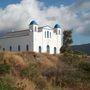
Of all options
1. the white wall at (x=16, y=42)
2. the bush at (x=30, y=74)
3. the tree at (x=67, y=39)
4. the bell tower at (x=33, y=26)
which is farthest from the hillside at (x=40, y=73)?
the white wall at (x=16, y=42)

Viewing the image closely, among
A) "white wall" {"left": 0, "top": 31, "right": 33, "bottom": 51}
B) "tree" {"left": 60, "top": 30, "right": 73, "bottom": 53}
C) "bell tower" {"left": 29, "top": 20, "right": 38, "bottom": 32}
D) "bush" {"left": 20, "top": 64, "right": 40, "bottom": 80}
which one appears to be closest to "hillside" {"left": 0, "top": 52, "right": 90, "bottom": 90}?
"bush" {"left": 20, "top": 64, "right": 40, "bottom": 80}

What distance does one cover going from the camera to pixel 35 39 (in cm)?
8600

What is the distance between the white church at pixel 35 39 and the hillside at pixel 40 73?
145 feet

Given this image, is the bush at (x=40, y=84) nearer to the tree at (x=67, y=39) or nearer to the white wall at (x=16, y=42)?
the tree at (x=67, y=39)

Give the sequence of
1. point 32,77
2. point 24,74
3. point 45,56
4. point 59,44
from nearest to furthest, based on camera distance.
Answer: point 32,77 < point 24,74 < point 45,56 < point 59,44

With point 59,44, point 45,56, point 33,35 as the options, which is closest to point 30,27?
point 33,35

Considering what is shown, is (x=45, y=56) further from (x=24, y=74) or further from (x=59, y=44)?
(x=59, y=44)

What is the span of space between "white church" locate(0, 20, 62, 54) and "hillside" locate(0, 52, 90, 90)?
44137 millimetres

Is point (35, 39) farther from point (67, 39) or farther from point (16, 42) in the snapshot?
point (67, 39)

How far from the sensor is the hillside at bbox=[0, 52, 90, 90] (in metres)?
16.0

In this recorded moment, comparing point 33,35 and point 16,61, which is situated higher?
point 33,35

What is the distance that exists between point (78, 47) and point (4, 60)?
2274 inches

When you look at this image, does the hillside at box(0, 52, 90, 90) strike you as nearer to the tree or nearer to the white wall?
the tree

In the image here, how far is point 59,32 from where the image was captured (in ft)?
302
